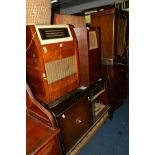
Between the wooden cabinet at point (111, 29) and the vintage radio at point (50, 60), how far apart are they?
1003 mm


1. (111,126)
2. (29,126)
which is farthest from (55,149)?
(111,126)

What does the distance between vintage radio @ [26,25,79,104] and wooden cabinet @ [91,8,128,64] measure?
1003 millimetres

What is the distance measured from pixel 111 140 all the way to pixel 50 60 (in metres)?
1.38

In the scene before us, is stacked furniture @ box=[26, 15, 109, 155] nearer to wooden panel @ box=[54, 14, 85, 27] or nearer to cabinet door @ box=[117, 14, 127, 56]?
wooden panel @ box=[54, 14, 85, 27]

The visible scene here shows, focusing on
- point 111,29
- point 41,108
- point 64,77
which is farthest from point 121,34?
point 41,108

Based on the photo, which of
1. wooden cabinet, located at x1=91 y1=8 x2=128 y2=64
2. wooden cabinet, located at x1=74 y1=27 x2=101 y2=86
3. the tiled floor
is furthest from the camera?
wooden cabinet, located at x1=91 y1=8 x2=128 y2=64

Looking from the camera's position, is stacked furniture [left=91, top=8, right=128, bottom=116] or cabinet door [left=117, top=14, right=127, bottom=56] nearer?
stacked furniture [left=91, top=8, right=128, bottom=116]

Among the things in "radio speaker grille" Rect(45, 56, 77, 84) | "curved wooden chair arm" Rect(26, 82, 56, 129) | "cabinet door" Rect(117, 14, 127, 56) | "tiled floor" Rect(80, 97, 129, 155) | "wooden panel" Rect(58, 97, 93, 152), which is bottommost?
"tiled floor" Rect(80, 97, 129, 155)

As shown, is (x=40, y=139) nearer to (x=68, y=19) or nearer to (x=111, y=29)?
(x=68, y=19)

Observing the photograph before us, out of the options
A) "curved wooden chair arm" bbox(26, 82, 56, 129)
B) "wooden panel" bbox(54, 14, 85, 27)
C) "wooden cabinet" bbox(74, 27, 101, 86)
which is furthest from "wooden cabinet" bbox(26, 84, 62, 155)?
"wooden panel" bbox(54, 14, 85, 27)

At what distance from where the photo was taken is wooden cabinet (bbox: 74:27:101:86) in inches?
69.9
